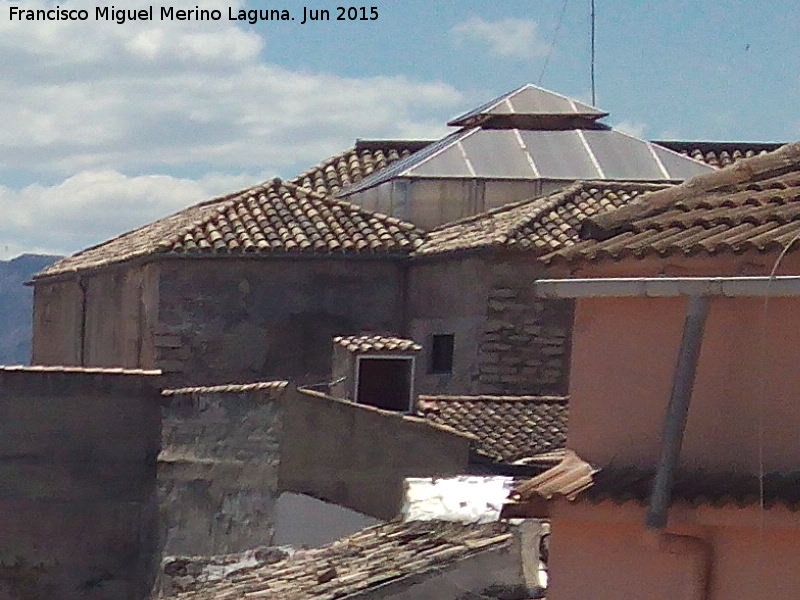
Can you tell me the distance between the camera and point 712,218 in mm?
6594

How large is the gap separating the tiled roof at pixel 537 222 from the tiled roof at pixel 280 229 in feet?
1.95

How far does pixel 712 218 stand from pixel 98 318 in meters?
19.8

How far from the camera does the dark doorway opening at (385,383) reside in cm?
1872

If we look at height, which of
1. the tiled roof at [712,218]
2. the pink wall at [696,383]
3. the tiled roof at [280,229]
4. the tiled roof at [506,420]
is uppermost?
the tiled roof at [280,229]

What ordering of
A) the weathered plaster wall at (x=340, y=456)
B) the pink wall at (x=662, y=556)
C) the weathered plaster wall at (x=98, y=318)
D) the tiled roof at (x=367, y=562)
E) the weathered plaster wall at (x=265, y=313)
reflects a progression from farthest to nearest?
the weathered plaster wall at (x=98, y=318), the weathered plaster wall at (x=265, y=313), the weathered plaster wall at (x=340, y=456), the tiled roof at (x=367, y=562), the pink wall at (x=662, y=556)

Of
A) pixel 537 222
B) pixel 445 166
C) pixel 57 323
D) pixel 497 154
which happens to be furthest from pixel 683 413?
pixel 57 323

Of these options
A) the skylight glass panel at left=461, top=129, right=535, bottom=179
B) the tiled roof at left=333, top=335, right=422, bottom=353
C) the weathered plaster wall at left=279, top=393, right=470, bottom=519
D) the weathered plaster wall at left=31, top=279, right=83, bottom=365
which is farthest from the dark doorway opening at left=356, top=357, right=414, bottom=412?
the weathered plaster wall at left=31, top=279, right=83, bottom=365

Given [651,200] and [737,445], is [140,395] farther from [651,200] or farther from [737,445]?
[737,445]

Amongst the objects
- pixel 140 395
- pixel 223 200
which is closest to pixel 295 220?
pixel 223 200

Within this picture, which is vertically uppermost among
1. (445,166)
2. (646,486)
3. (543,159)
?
(543,159)

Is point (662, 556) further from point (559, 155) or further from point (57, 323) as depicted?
point (57, 323)

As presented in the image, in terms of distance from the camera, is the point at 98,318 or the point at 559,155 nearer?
the point at 559,155

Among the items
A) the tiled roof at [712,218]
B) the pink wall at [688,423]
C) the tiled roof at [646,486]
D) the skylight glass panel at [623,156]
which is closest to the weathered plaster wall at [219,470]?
the tiled roof at [712,218]

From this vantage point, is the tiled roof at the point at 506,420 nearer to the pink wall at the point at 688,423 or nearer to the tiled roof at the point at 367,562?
the tiled roof at the point at 367,562
